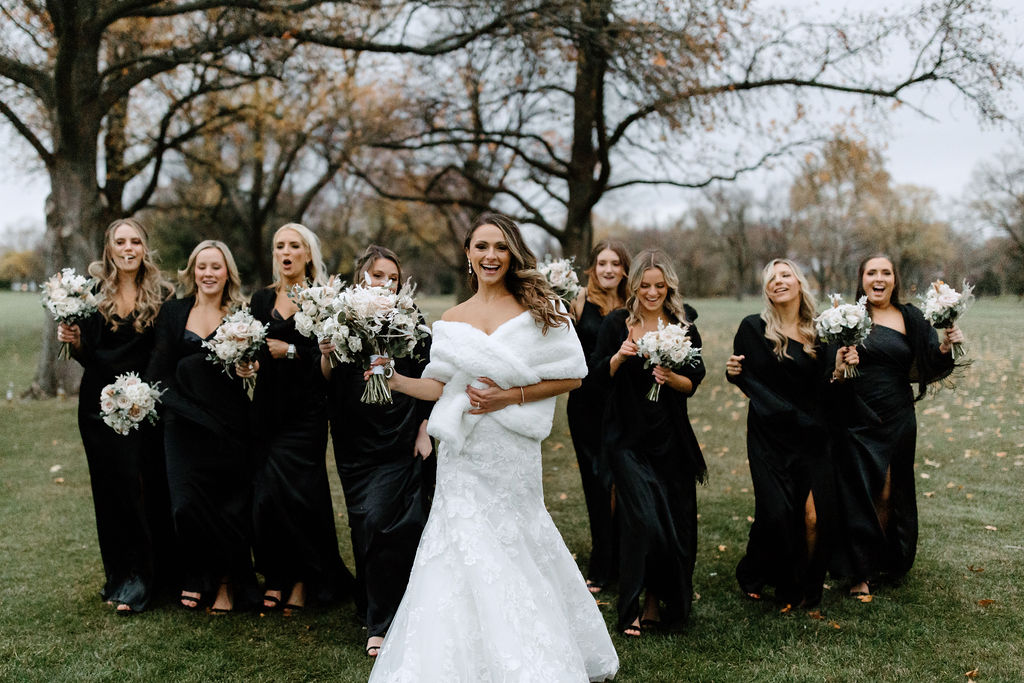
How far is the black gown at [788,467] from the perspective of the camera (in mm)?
5984

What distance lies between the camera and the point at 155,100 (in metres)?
23.3

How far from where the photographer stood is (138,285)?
6.41 m

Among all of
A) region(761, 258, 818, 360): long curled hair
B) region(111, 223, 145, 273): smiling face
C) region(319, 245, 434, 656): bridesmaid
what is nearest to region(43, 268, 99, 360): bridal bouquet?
region(111, 223, 145, 273): smiling face

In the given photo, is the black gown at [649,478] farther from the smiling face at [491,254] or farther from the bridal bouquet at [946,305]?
the smiling face at [491,254]

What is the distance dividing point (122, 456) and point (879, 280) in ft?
20.3

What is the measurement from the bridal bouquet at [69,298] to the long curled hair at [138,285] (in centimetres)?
19

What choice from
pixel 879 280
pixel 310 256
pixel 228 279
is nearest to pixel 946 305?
pixel 879 280

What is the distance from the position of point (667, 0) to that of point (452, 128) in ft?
18.4

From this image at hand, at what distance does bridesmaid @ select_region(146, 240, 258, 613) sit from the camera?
5895mm

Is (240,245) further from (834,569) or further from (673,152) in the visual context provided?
(834,569)

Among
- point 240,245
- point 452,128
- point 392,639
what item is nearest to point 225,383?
point 392,639

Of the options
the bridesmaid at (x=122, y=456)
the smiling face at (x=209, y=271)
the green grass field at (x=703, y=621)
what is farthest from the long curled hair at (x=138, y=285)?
the green grass field at (x=703, y=621)

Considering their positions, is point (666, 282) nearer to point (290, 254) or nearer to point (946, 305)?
point (946, 305)

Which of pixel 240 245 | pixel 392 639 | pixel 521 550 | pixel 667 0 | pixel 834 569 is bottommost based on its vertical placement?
pixel 834 569
